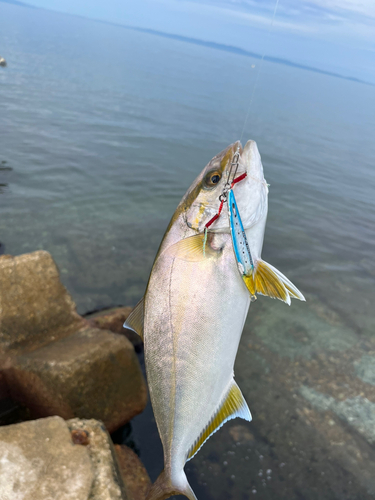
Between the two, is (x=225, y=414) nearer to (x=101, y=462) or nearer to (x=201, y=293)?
(x=201, y=293)

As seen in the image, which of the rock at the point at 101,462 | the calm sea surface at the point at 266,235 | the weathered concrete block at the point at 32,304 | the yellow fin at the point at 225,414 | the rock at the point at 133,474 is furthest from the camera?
the calm sea surface at the point at 266,235

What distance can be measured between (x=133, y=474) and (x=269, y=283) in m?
2.87

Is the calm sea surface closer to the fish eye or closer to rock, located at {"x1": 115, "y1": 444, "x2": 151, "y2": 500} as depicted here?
rock, located at {"x1": 115, "y1": 444, "x2": 151, "y2": 500}

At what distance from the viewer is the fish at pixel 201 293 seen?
2.43 m

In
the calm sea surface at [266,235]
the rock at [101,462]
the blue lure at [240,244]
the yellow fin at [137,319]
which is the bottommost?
the calm sea surface at [266,235]

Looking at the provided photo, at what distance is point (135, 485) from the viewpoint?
3697 mm

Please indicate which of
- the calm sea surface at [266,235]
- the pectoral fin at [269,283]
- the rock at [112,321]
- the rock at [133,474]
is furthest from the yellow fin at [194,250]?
the rock at [112,321]

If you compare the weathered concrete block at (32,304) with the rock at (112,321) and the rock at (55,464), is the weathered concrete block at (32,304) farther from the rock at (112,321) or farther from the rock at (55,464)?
the rock at (55,464)

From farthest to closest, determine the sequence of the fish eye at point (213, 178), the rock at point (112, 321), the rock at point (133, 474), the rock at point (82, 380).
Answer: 1. the rock at point (112, 321)
2. the rock at point (82, 380)
3. the rock at point (133, 474)
4. the fish eye at point (213, 178)

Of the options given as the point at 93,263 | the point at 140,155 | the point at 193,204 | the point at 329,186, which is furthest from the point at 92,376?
the point at 329,186

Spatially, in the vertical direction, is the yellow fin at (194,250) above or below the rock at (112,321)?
above

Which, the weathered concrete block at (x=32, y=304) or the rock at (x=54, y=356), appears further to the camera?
the weathered concrete block at (x=32, y=304)

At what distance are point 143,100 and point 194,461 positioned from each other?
93.6ft

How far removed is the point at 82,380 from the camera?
12.8ft
